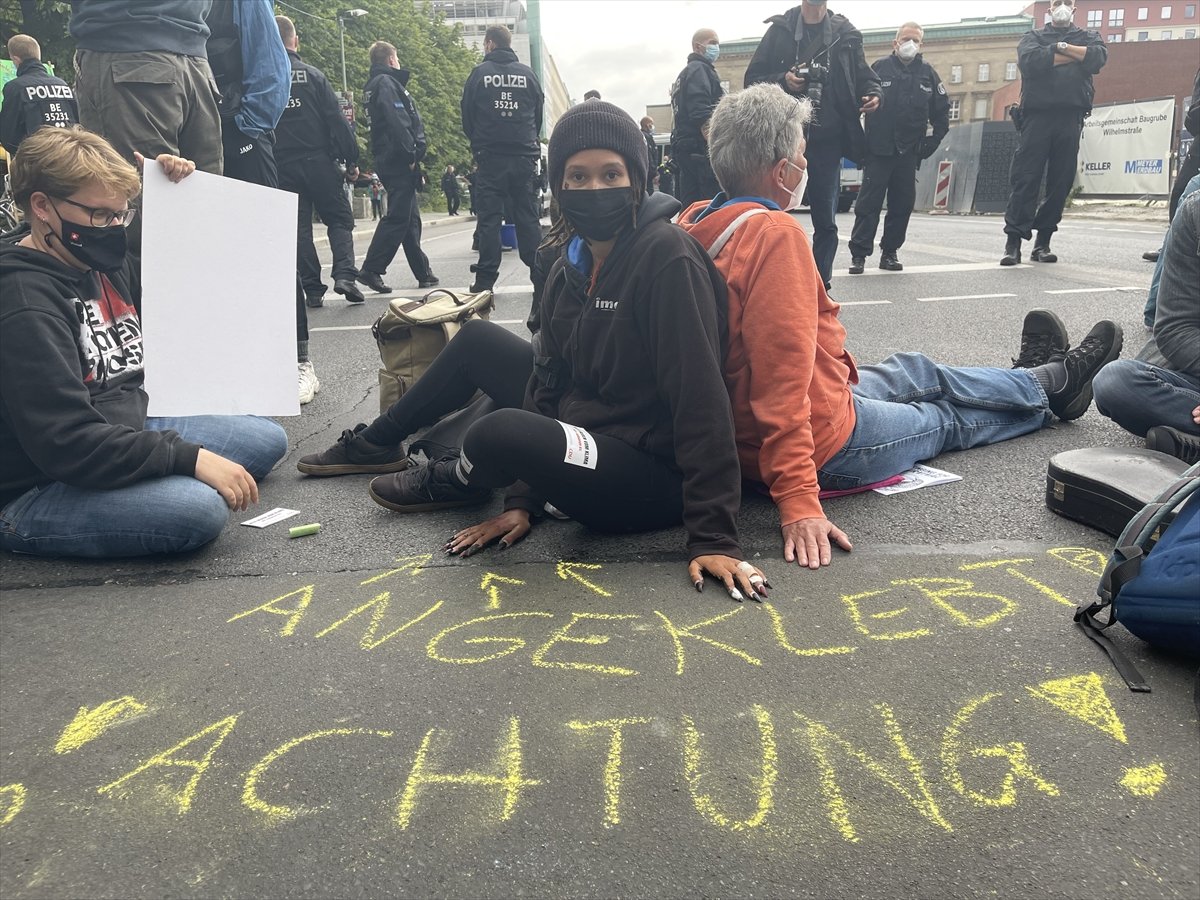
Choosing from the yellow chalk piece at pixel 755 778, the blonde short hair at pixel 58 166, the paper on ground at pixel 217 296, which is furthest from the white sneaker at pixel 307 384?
the yellow chalk piece at pixel 755 778

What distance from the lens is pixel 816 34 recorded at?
6.83 meters

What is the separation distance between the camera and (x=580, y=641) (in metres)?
2.21

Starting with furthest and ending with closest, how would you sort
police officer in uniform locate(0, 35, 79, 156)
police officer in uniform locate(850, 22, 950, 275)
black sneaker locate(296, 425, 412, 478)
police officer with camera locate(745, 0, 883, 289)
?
police officer in uniform locate(850, 22, 950, 275) < police officer in uniform locate(0, 35, 79, 156) < police officer with camera locate(745, 0, 883, 289) < black sneaker locate(296, 425, 412, 478)

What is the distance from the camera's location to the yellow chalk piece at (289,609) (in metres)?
2.38

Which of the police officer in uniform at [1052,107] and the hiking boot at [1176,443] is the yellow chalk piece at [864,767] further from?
the police officer in uniform at [1052,107]

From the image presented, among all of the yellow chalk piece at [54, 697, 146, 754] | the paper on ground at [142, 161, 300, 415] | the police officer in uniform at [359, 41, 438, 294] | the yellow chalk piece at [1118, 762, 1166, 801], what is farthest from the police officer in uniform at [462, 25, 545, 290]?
the yellow chalk piece at [1118, 762, 1166, 801]

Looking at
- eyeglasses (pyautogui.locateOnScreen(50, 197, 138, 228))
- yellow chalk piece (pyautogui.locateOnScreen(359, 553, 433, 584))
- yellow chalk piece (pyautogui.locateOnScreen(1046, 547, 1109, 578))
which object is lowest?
yellow chalk piece (pyautogui.locateOnScreen(359, 553, 433, 584))

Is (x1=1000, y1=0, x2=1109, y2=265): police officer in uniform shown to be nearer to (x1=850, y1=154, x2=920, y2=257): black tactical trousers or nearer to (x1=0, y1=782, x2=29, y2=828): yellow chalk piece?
(x1=850, y1=154, x2=920, y2=257): black tactical trousers

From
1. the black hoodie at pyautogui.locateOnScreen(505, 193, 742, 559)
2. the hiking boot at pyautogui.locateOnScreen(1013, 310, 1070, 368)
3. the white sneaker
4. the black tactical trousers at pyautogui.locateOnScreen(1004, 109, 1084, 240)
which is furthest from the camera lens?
the black tactical trousers at pyautogui.locateOnScreen(1004, 109, 1084, 240)

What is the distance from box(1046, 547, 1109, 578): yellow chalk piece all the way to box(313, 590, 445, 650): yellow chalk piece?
1.75m

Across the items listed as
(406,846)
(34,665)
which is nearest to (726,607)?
(406,846)

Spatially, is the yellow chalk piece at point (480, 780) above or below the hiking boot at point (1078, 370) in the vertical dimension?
below

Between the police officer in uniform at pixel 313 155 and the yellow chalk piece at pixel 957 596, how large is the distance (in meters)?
6.17

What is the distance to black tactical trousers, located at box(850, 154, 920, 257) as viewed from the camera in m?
7.97
